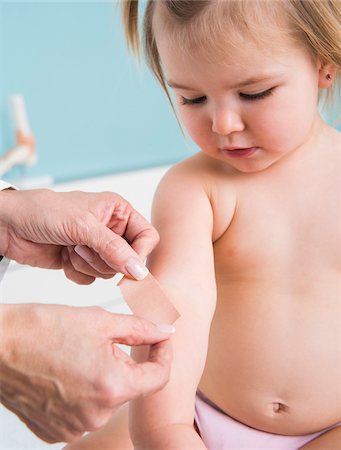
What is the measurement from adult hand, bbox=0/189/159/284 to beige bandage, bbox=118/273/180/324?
12 mm

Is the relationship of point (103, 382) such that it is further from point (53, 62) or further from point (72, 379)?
point (53, 62)

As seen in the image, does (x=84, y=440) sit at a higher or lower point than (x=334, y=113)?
lower

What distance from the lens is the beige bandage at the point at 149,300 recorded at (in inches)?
30.2

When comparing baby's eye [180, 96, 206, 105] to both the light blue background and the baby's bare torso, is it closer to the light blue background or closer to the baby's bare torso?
the baby's bare torso

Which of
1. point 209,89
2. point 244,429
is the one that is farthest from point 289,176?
point 244,429

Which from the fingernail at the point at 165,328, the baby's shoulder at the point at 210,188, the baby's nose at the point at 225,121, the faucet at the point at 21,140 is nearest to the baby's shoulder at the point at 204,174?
the baby's shoulder at the point at 210,188

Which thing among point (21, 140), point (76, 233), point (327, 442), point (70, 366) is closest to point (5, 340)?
point (70, 366)

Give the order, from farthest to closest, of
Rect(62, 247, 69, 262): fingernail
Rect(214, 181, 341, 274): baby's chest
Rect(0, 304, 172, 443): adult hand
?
1. Rect(62, 247, 69, 262): fingernail
2. Rect(214, 181, 341, 274): baby's chest
3. Rect(0, 304, 172, 443): adult hand

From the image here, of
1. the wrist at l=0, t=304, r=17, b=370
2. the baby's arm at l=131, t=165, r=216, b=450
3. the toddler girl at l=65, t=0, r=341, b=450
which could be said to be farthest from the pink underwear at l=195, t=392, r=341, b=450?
the wrist at l=0, t=304, r=17, b=370

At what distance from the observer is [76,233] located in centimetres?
87

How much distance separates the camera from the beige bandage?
0.77 m

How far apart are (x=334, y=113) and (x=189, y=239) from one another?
1.30 ft

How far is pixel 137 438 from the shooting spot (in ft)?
2.48

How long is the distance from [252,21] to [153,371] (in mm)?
409
